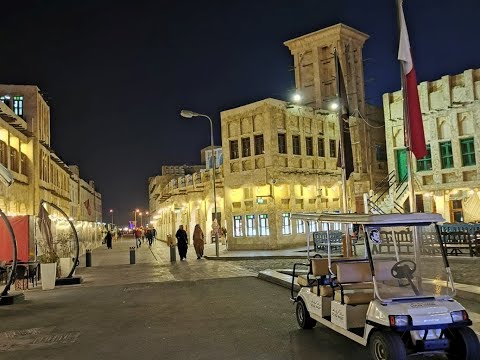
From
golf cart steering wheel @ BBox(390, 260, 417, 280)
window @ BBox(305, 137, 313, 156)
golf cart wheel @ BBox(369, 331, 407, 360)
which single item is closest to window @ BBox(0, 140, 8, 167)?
window @ BBox(305, 137, 313, 156)

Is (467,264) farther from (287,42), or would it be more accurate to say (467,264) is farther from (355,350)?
(287,42)

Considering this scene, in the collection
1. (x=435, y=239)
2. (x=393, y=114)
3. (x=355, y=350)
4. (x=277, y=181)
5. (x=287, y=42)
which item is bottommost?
(x=355, y=350)

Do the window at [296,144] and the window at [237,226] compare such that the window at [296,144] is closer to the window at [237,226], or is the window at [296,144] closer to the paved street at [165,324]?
the window at [237,226]

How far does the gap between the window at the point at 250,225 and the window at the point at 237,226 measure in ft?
1.79

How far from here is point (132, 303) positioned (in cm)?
1309

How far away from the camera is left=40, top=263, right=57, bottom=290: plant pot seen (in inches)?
656

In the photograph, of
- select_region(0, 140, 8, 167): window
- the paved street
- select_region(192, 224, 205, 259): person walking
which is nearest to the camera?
the paved street

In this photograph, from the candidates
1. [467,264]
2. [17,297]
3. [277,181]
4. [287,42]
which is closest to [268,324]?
[17,297]

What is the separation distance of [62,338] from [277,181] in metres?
21.4

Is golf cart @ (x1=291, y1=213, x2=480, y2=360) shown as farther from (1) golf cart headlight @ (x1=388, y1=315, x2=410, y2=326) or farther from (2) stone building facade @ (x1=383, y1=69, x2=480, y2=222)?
(2) stone building facade @ (x1=383, y1=69, x2=480, y2=222)

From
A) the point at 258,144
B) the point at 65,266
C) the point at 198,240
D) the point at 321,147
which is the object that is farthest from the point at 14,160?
the point at 321,147

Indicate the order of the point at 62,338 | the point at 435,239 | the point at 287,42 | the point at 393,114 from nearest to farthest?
the point at 435,239 → the point at 62,338 → the point at 393,114 → the point at 287,42

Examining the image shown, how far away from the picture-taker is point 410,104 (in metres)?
10.8

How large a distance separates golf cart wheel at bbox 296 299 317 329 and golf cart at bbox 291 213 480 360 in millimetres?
22
